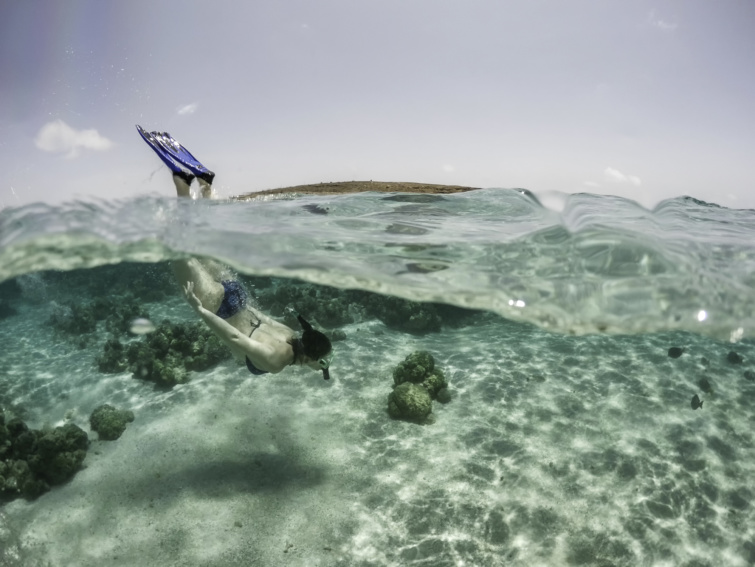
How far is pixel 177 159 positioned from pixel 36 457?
255 inches

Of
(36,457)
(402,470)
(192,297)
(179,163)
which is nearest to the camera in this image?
(192,297)

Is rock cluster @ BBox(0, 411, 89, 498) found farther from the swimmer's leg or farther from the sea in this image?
the swimmer's leg

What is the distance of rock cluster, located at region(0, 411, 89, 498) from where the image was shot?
7.50 m

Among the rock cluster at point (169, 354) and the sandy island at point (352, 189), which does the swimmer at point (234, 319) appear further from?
the rock cluster at point (169, 354)

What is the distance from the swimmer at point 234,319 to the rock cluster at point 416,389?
2.99 meters

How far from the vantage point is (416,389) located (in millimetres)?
9438

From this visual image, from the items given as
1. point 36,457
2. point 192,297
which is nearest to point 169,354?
point 36,457

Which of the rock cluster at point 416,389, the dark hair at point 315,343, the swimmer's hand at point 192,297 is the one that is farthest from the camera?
the rock cluster at point 416,389

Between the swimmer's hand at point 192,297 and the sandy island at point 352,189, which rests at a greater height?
the sandy island at point 352,189

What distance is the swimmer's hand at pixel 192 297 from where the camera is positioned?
5.92 metres

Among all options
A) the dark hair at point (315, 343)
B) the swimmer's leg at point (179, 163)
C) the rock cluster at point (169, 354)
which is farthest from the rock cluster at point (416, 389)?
the swimmer's leg at point (179, 163)

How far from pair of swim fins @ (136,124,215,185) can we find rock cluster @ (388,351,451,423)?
6291 millimetres

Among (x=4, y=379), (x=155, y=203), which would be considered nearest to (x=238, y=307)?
(x=155, y=203)

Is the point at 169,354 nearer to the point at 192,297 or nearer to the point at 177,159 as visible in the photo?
the point at 177,159
